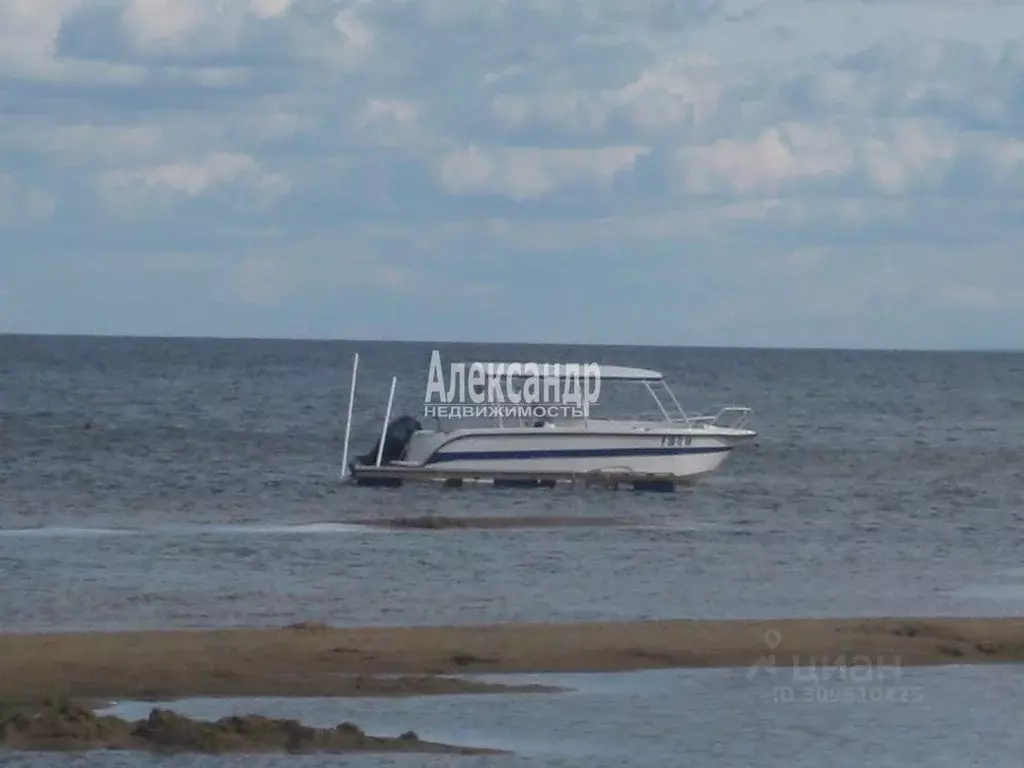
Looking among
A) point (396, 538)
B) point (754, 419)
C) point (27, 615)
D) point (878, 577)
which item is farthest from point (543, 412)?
point (754, 419)

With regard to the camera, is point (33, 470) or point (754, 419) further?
point (754, 419)

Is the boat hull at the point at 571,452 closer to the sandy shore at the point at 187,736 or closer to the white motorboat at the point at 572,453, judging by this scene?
the white motorboat at the point at 572,453

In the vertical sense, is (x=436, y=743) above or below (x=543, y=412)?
below

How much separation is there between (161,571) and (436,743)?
14596 mm

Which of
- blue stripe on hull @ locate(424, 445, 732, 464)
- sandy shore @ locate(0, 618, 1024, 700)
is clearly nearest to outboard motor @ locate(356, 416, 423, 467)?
blue stripe on hull @ locate(424, 445, 732, 464)

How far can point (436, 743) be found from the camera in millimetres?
18656

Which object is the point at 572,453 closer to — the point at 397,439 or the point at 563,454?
the point at 563,454

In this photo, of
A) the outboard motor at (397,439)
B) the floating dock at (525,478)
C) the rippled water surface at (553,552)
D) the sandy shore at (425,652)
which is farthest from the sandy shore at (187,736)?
the outboard motor at (397,439)

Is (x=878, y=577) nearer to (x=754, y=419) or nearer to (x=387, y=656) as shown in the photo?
(x=387, y=656)

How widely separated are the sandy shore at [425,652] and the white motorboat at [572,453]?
24.0 meters

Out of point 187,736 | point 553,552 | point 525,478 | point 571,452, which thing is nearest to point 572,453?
point 571,452

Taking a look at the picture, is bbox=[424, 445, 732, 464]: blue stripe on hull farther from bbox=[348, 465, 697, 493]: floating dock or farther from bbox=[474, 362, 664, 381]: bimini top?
bbox=[474, 362, 664, 381]: bimini top

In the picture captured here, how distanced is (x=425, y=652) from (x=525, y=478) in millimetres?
27129

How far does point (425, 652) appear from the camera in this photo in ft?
74.6
